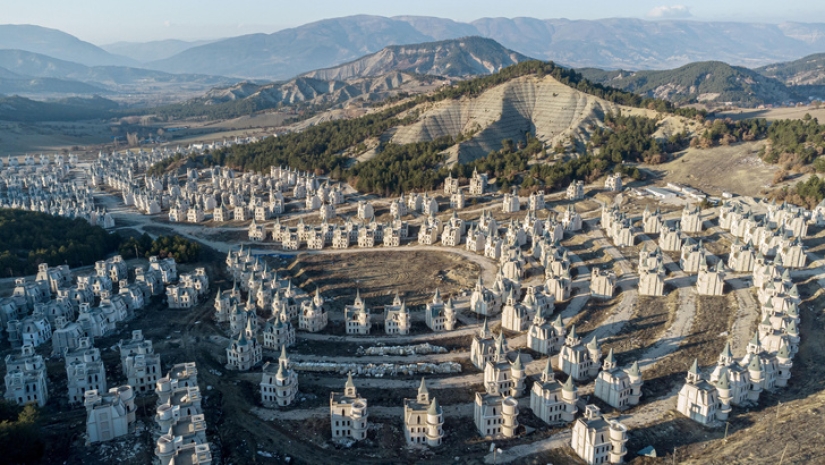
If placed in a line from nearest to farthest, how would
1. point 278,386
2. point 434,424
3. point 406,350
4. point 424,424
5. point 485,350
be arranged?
1. point 434,424
2. point 424,424
3. point 278,386
4. point 485,350
5. point 406,350

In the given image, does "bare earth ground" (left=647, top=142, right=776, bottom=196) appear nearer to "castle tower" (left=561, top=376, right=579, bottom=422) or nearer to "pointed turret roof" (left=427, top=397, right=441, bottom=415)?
"castle tower" (left=561, top=376, right=579, bottom=422)

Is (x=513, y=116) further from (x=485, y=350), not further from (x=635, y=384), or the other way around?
(x=635, y=384)

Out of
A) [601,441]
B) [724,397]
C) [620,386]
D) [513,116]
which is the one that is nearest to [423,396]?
[601,441]

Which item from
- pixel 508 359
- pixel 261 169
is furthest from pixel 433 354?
pixel 261 169

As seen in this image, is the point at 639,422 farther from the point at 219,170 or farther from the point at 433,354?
the point at 219,170

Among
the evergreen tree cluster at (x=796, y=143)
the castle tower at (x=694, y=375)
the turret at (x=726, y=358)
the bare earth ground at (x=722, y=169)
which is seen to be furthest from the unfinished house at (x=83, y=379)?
the evergreen tree cluster at (x=796, y=143)

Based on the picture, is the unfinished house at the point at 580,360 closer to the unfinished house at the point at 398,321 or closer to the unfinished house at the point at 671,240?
the unfinished house at the point at 398,321
